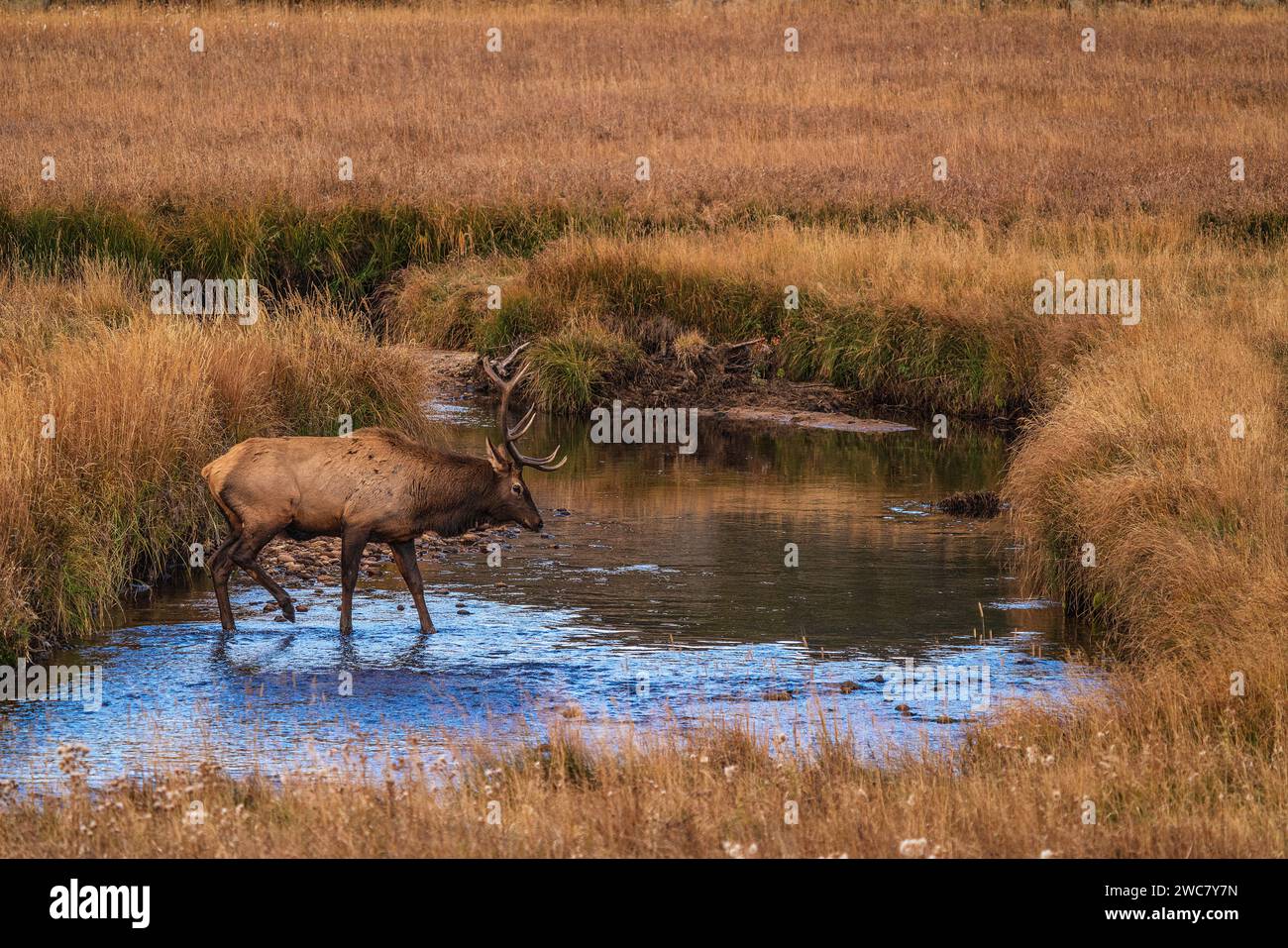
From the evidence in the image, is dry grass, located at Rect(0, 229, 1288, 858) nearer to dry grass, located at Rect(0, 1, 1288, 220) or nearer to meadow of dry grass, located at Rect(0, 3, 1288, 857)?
meadow of dry grass, located at Rect(0, 3, 1288, 857)

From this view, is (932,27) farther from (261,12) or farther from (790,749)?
(790,749)

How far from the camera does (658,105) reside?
141 ft

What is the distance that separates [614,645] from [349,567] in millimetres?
1920

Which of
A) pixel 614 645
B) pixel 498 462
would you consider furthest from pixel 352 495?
pixel 614 645

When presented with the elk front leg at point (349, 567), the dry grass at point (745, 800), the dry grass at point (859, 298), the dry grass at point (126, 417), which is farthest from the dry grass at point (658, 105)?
the dry grass at point (745, 800)

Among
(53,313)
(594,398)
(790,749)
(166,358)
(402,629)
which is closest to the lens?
(790,749)

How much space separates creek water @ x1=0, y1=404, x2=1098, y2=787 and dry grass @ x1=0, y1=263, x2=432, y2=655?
0.55 metres

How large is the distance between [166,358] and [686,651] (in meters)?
5.66

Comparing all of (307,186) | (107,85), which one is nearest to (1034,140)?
(307,186)

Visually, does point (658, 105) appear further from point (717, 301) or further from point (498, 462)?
point (498, 462)

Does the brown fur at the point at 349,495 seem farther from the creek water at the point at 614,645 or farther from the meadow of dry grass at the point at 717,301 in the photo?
the meadow of dry grass at the point at 717,301

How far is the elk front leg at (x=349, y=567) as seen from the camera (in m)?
A: 13.0

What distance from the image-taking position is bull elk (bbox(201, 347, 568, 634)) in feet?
42.2

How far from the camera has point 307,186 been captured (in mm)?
32906
